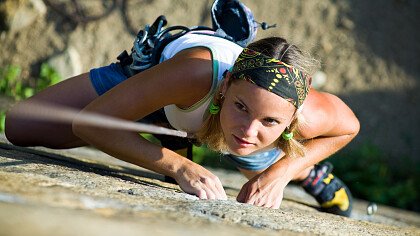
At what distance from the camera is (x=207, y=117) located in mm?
2777

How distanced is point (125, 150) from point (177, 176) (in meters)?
0.22

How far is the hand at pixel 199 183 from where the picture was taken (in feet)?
8.18

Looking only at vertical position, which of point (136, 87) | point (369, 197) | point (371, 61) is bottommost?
point (369, 197)

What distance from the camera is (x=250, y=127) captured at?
2.50 m

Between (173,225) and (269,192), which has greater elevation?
(173,225)

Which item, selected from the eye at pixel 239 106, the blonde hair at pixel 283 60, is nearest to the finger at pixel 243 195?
the blonde hair at pixel 283 60

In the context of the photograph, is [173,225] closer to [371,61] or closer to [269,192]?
[269,192]

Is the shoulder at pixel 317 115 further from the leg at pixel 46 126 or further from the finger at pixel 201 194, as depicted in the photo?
the leg at pixel 46 126

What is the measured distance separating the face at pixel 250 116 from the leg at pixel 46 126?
3.28 ft

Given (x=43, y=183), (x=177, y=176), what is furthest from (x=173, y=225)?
(x=177, y=176)

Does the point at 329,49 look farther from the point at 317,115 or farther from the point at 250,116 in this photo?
the point at 250,116

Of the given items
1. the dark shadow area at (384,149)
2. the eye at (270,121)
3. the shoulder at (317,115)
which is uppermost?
→ the eye at (270,121)

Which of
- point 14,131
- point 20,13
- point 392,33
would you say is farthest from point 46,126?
point 392,33

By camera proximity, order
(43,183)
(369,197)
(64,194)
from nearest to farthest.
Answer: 1. (64,194)
2. (43,183)
3. (369,197)
